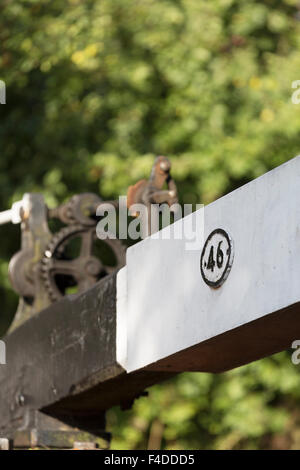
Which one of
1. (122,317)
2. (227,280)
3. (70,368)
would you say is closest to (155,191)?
(122,317)

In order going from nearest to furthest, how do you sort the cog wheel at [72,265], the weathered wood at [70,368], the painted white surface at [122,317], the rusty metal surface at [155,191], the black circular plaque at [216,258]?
the black circular plaque at [216,258]
the painted white surface at [122,317]
the weathered wood at [70,368]
the rusty metal surface at [155,191]
the cog wheel at [72,265]

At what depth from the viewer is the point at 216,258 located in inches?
224

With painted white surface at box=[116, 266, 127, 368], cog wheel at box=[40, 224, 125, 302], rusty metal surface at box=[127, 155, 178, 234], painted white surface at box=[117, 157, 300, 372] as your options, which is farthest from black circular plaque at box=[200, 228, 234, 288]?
cog wheel at box=[40, 224, 125, 302]

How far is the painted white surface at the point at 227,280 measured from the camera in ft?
16.9

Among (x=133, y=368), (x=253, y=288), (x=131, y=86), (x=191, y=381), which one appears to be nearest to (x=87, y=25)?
(x=131, y=86)

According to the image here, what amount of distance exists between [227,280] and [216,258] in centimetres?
15

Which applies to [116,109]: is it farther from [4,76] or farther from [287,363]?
[287,363]

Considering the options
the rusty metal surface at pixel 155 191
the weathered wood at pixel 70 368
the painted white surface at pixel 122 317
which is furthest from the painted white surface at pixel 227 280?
the rusty metal surface at pixel 155 191

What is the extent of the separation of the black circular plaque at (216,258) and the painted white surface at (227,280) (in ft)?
0.11

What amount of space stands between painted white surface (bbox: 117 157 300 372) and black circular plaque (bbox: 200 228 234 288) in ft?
0.11

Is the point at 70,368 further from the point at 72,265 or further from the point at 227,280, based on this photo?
the point at 227,280

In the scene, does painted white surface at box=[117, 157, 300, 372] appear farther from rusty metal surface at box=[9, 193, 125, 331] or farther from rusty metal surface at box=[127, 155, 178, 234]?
rusty metal surface at box=[9, 193, 125, 331]

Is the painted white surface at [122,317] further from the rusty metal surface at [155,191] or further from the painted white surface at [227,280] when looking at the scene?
the rusty metal surface at [155,191]

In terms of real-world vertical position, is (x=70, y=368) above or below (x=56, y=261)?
below
